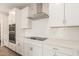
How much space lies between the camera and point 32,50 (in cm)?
152

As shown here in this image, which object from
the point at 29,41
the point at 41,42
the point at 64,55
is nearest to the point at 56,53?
the point at 64,55

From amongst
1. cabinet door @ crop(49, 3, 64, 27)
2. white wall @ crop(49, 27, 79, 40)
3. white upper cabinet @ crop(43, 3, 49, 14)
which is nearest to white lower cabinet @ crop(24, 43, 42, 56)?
white wall @ crop(49, 27, 79, 40)

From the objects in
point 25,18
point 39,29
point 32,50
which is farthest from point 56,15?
point 32,50

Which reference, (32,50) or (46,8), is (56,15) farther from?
(32,50)

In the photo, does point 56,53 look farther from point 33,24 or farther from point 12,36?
point 12,36

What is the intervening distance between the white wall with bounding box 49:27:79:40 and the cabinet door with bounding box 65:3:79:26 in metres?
0.07

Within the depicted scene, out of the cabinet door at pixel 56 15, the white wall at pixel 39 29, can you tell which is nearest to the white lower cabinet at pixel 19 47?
the white wall at pixel 39 29

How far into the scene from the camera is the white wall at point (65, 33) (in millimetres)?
1457

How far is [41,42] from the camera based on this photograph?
149 cm

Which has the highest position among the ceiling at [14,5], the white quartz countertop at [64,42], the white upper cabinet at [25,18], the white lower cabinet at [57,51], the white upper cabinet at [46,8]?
the ceiling at [14,5]

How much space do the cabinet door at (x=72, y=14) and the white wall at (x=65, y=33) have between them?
0.07 m

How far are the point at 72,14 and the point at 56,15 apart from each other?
0.64 feet

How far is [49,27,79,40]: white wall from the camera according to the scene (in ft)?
4.78

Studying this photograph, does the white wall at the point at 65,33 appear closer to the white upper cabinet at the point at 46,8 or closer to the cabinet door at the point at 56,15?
the cabinet door at the point at 56,15
